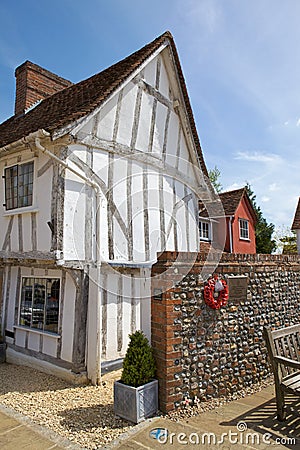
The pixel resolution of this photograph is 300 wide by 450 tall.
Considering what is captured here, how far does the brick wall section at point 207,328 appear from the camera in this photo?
163 inches

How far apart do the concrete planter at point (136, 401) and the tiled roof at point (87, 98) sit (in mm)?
4368

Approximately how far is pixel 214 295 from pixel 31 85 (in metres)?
9.16

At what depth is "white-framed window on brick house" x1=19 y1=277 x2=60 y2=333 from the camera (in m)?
6.61

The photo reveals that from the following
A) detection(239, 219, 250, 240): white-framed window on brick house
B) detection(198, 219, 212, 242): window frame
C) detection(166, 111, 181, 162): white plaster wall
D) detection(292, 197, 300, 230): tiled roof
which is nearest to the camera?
detection(166, 111, 181, 162): white plaster wall

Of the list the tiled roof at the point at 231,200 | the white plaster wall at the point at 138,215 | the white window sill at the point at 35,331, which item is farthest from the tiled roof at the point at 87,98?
the tiled roof at the point at 231,200

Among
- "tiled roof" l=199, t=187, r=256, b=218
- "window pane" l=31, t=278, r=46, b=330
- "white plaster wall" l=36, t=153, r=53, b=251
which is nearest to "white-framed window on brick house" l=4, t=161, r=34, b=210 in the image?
"white plaster wall" l=36, t=153, r=53, b=251

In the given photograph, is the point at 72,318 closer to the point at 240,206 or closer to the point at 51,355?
the point at 51,355

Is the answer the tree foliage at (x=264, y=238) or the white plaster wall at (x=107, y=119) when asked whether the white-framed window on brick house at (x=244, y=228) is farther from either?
the white plaster wall at (x=107, y=119)

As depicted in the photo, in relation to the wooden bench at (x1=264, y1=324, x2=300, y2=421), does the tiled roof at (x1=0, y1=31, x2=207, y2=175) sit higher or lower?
higher

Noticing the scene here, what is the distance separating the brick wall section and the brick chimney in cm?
835

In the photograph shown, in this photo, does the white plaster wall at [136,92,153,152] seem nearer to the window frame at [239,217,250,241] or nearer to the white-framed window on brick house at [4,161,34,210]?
the white-framed window on brick house at [4,161,34,210]

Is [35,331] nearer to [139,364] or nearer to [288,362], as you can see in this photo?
[139,364]

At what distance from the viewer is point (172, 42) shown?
8.38 m

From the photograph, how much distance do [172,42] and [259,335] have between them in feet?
24.2
